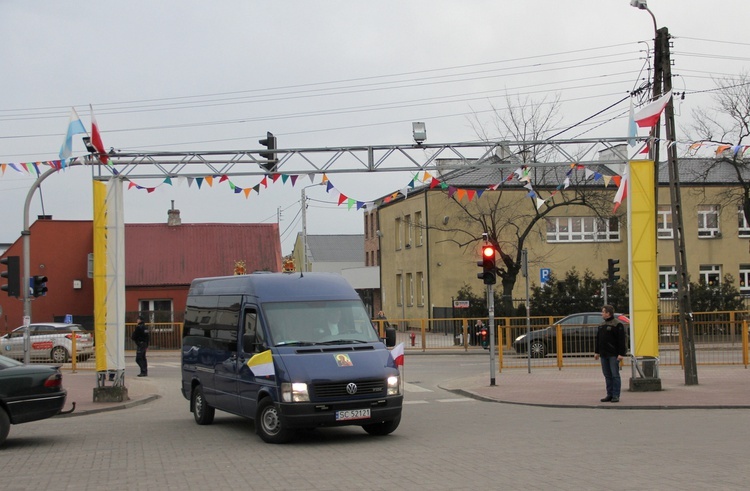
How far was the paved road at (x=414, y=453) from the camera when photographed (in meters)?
9.59

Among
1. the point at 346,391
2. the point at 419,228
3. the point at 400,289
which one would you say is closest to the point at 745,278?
the point at 419,228

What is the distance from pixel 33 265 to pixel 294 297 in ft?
123

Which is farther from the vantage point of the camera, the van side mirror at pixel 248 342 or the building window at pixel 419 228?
the building window at pixel 419 228

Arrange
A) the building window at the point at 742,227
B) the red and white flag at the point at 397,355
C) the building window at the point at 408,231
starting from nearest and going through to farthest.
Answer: the red and white flag at the point at 397,355 → the building window at the point at 742,227 → the building window at the point at 408,231

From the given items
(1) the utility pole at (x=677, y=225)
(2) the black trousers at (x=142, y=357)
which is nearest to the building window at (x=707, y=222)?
(1) the utility pole at (x=677, y=225)

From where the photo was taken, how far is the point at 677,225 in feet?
65.9

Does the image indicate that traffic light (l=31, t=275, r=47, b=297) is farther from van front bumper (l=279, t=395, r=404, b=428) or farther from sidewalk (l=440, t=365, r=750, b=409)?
van front bumper (l=279, t=395, r=404, b=428)

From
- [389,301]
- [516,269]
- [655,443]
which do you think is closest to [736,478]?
[655,443]

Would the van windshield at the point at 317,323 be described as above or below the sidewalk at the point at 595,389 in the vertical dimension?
above

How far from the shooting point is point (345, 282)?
14.4 m

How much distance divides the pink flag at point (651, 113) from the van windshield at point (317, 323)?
28.3 ft

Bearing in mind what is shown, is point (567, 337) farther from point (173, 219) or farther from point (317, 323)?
point (173, 219)

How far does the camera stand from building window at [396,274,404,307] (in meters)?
57.1

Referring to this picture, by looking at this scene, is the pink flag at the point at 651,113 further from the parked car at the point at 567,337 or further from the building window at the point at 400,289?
the building window at the point at 400,289
